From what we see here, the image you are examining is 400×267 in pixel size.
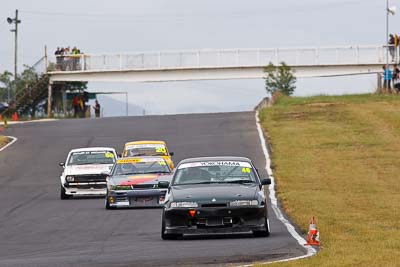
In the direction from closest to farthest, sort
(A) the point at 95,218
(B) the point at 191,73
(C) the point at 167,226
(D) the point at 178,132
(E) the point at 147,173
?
(C) the point at 167,226 → (A) the point at 95,218 → (E) the point at 147,173 → (D) the point at 178,132 → (B) the point at 191,73

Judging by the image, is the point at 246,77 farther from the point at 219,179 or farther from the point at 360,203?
the point at 219,179

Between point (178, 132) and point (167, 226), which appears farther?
point (178, 132)

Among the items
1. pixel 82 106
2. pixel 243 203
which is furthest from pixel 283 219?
pixel 82 106

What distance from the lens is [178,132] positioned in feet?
181

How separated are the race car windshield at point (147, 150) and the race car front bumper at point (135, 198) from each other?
35.6 feet

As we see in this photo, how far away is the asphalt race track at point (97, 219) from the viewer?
649 inches

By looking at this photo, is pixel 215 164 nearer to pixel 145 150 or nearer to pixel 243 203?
pixel 243 203

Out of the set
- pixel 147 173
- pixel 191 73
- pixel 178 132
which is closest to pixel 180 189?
pixel 147 173

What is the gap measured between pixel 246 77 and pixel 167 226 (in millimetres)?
61241

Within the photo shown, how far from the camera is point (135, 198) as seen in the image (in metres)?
27.7

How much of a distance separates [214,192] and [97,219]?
608 centimetres

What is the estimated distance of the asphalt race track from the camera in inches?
649

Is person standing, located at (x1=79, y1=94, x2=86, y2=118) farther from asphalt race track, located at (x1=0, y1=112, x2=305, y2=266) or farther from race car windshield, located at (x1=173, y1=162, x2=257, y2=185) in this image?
race car windshield, located at (x1=173, y1=162, x2=257, y2=185)

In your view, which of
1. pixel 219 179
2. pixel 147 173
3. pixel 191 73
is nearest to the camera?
pixel 219 179
